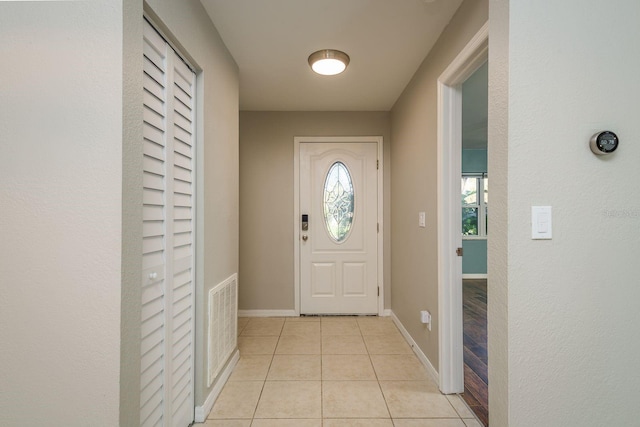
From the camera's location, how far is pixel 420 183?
242 cm

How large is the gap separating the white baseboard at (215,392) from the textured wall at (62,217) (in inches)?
35.2

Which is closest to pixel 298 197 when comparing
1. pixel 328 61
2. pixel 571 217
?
pixel 328 61

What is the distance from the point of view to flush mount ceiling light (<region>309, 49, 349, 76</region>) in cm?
216

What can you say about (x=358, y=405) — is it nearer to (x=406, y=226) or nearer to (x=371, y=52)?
(x=406, y=226)

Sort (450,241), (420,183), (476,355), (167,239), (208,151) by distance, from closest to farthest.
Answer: (167,239) → (208,151) → (450,241) → (420,183) → (476,355)

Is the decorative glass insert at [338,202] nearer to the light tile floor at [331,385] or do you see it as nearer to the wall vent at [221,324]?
the light tile floor at [331,385]

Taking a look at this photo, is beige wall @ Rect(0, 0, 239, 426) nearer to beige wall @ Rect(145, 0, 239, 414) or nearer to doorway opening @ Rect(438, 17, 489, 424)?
beige wall @ Rect(145, 0, 239, 414)

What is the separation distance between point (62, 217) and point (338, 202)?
108 inches

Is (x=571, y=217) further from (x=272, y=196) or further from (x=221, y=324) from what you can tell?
(x=272, y=196)

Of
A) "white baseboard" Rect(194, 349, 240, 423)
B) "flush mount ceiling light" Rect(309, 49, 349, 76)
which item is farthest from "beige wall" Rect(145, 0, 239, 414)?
"flush mount ceiling light" Rect(309, 49, 349, 76)

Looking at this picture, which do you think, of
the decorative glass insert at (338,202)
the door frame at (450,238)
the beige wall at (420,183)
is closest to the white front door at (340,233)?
the decorative glass insert at (338,202)

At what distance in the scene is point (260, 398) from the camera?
194 centimetres

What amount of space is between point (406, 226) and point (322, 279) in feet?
4.00

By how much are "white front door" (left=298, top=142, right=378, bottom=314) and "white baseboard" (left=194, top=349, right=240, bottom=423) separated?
4.24 ft
